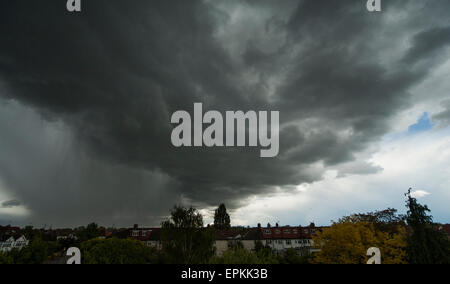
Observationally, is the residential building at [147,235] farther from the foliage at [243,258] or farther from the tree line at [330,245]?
the foliage at [243,258]

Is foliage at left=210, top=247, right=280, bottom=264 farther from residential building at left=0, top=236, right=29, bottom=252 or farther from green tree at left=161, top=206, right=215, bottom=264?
residential building at left=0, top=236, right=29, bottom=252

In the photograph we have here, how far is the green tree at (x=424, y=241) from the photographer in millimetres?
27891

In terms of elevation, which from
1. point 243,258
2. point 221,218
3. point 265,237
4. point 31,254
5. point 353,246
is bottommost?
point 265,237

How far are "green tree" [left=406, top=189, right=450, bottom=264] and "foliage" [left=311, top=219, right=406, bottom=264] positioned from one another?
1579mm

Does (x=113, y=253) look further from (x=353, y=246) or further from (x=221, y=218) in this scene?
(x=221, y=218)

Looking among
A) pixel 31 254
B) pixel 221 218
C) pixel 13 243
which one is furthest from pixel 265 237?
pixel 13 243

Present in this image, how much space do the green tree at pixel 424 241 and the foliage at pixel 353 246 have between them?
158 cm

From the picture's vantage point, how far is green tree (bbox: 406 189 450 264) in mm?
27891

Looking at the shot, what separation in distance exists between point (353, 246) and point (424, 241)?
361 inches

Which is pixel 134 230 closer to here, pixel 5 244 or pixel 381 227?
pixel 5 244

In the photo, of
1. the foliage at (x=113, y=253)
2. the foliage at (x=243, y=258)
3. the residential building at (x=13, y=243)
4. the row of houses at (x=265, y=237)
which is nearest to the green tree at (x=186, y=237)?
the foliage at (x=113, y=253)

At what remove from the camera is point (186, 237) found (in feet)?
138

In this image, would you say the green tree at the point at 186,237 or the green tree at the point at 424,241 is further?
the green tree at the point at 186,237
